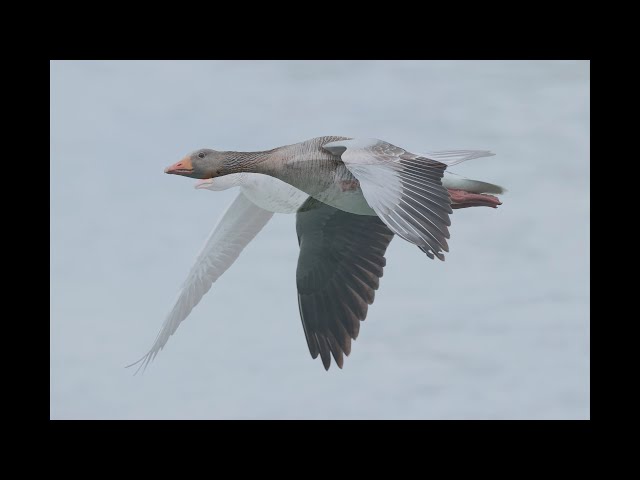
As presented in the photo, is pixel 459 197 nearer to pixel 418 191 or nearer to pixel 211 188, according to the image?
pixel 418 191

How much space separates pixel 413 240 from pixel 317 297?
276 centimetres

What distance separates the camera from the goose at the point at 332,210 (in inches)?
361

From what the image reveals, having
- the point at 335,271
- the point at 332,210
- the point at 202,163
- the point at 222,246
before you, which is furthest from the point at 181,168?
the point at 222,246

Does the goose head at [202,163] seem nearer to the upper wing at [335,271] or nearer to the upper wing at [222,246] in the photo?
the upper wing at [335,271]

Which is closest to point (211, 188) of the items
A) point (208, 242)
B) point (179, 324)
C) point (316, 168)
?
Result: point (208, 242)

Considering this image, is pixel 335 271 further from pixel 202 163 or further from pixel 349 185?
pixel 202 163

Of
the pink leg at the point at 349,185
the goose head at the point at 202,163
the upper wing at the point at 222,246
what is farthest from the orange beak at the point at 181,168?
the upper wing at the point at 222,246

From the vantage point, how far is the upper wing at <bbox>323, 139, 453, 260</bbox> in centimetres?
884

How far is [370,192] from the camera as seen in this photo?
9195mm

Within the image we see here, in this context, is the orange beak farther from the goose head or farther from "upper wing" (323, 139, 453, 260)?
"upper wing" (323, 139, 453, 260)

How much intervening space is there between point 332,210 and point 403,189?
2376 mm

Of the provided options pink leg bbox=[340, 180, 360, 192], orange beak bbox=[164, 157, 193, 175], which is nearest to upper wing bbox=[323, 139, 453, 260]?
pink leg bbox=[340, 180, 360, 192]

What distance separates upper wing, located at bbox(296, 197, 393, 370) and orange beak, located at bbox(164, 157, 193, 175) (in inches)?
50.6

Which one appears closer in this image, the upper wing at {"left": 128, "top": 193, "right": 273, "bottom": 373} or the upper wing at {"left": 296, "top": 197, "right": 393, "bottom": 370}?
the upper wing at {"left": 296, "top": 197, "right": 393, "bottom": 370}
